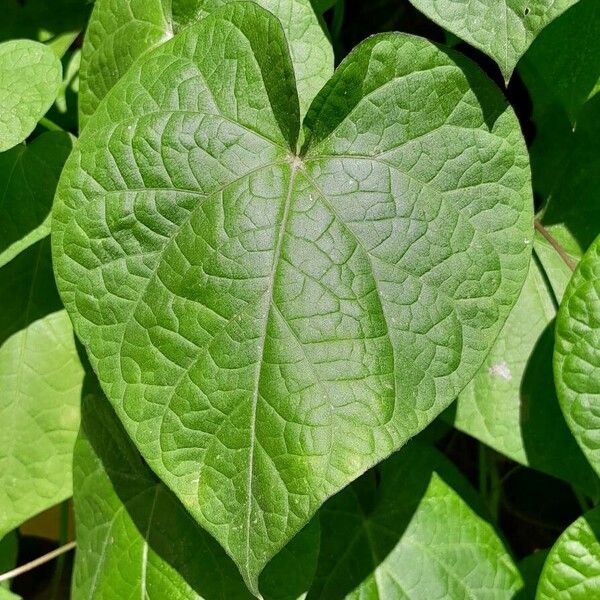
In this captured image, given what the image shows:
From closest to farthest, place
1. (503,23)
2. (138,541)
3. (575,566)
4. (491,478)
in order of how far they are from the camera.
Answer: (503,23)
(575,566)
(138,541)
(491,478)

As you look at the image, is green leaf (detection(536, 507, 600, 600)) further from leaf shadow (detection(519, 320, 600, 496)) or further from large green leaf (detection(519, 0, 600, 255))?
large green leaf (detection(519, 0, 600, 255))

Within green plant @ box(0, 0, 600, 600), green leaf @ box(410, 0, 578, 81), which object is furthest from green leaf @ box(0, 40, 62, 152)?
green leaf @ box(410, 0, 578, 81)

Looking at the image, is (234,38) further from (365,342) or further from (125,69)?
(365,342)

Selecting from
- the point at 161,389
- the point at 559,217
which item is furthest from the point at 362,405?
the point at 559,217

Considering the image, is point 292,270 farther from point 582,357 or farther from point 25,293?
point 25,293

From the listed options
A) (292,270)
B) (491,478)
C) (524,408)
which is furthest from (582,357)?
(491,478)

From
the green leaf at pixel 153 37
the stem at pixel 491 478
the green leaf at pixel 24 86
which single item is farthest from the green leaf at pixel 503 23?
the stem at pixel 491 478

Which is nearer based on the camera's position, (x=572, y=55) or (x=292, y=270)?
(x=292, y=270)
